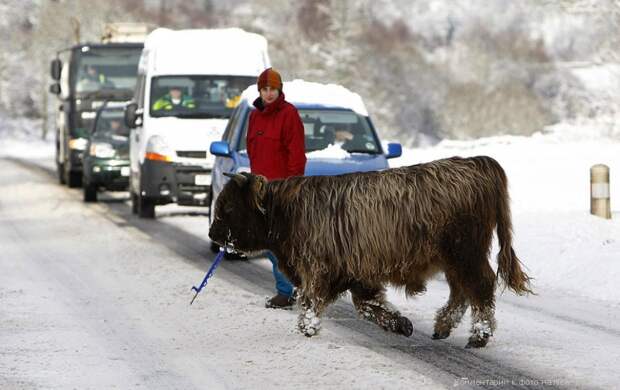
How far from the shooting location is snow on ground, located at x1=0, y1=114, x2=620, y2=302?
546 inches

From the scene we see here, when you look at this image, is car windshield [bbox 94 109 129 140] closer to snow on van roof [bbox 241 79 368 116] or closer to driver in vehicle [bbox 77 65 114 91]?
driver in vehicle [bbox 77 65 114 91]

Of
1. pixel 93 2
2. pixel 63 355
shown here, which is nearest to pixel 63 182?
pixel 63 355

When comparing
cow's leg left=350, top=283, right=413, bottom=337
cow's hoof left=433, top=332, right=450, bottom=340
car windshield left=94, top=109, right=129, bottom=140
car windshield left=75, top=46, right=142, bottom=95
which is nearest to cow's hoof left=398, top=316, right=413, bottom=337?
cow's leg left=350, top=283, right=413, bottom=337

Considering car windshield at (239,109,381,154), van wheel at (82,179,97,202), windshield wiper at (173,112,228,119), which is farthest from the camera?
van wheel at (82,179,97,202)

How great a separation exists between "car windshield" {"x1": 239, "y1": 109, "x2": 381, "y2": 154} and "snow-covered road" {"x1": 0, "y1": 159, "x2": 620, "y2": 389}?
1517mm

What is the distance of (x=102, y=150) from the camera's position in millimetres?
26109

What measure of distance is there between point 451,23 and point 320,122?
597 feet

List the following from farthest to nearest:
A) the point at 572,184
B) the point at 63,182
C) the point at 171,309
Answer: the point at 63,182
the point at 572,184
the point at 171,309

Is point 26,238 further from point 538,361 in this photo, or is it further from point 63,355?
point 538,361

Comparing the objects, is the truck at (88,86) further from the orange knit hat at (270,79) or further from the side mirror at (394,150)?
the orange knit hat at (270,79)

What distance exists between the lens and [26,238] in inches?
741

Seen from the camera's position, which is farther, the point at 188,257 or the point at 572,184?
the point at 572,184

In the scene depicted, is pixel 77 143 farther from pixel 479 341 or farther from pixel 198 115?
pixel 479 341

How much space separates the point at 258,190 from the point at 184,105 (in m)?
11.3
